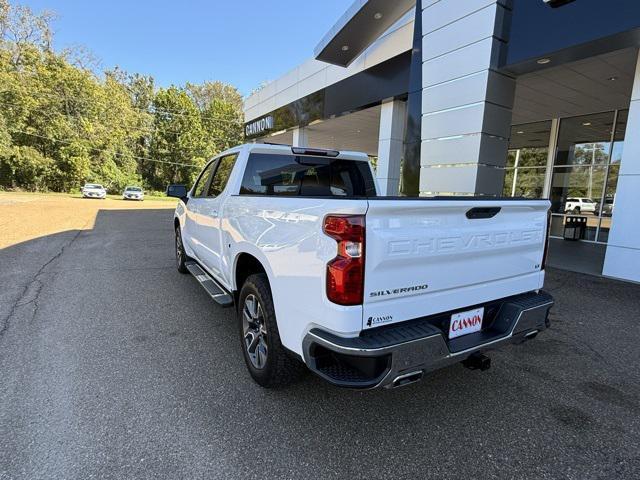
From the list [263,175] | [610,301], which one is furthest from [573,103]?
[263,175]

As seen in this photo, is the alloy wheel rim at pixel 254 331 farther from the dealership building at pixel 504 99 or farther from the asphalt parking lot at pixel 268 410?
the dealership building at pixel 504 99

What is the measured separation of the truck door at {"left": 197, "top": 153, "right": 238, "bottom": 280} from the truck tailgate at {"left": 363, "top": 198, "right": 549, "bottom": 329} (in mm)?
2207

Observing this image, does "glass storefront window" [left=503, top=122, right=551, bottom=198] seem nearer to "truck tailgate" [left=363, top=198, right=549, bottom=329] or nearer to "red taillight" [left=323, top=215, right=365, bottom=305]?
"truck tailgate" [left=363, top=198, right=549, bottom=329]

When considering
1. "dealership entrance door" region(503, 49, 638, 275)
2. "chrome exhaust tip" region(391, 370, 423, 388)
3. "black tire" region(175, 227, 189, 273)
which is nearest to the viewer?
"chrome exhaust tip" region(391, 370, 423, 388)

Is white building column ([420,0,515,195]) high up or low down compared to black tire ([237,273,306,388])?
up

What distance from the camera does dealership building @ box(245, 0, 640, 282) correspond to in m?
6.26

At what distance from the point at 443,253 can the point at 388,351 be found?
2.32ft

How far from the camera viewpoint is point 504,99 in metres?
7.28

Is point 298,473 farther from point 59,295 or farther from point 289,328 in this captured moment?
point 59,295

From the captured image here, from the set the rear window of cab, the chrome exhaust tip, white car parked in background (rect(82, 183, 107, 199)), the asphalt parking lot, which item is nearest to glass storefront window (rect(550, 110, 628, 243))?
the asphalt parking lot

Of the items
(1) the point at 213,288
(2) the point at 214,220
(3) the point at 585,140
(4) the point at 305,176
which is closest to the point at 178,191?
(2) the point at 214,220

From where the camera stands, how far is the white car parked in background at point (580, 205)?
12.5 metres

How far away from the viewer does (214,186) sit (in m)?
4.57

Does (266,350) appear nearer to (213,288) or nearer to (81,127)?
(213,288)
